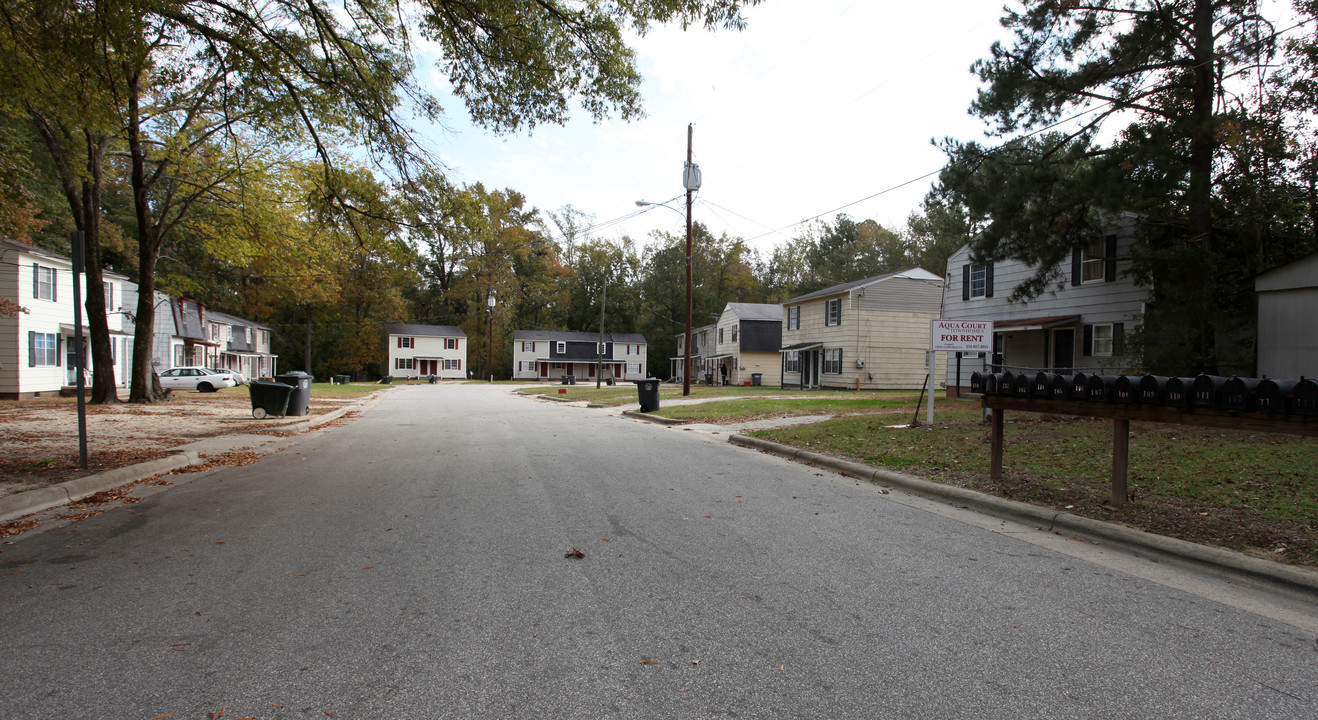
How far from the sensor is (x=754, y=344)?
46.1 m

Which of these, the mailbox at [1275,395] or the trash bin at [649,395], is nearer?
the mailbox at [1275,395]

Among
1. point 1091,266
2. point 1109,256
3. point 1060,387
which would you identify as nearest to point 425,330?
point 1091,266

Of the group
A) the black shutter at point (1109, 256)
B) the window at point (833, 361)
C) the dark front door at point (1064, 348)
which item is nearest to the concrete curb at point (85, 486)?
the black shutter at point (1109, 256)

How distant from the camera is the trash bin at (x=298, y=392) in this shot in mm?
17219

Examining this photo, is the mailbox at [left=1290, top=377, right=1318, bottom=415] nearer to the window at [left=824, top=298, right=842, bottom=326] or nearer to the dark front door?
the dark front door

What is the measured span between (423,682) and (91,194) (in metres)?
23.1

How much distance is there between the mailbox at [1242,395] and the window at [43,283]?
32687 mm

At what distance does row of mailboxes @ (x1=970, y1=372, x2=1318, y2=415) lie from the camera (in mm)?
4781

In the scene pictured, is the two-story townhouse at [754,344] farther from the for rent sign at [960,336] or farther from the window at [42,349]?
the window at [42,349]

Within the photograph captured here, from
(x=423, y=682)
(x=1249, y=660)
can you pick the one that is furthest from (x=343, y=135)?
(x=1249, y=660)

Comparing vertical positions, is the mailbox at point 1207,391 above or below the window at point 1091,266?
below

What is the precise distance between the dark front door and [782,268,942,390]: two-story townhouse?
1140 cm

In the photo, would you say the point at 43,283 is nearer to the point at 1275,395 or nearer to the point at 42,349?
the point at 42,349

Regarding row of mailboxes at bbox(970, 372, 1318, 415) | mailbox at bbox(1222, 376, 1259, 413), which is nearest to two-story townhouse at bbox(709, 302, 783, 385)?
row of mailboxes at bbox(970, 372, 1318, 415)
